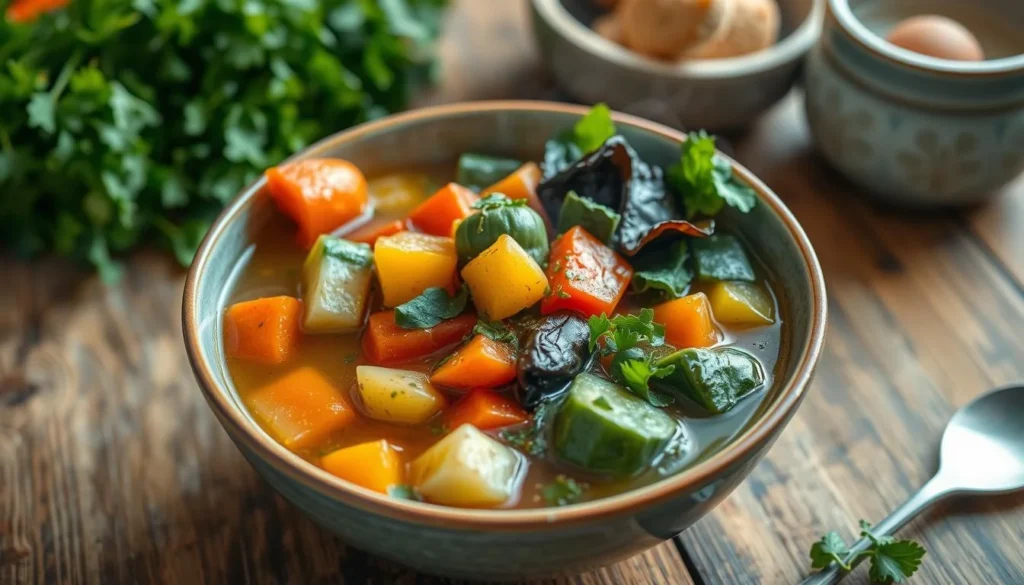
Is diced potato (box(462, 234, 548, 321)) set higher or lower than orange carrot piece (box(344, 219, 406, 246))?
higher

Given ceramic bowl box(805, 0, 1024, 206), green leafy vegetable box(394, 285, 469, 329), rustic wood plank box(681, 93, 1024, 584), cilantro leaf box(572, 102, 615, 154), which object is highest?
cilantro leaf box(572, 102, 615, 154)

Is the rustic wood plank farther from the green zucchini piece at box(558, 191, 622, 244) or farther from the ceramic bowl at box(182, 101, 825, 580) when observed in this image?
the green zucchini piece at box(558, 191, 622, 244)

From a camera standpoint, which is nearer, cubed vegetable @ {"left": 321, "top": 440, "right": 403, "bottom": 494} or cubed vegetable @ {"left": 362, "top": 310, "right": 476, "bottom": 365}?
cubed vegetable @ {"left": 321, "top": 440, "right": 403, "bottom": 494}

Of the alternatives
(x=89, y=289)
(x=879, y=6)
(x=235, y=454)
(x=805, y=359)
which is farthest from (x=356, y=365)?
(x=879, y=6)

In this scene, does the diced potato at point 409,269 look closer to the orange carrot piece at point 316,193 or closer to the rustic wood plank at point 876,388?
the orange carrot piece at point 316,193

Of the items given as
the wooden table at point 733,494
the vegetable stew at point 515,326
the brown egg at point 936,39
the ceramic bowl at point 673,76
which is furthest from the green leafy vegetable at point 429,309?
the brown egg at point 936,39

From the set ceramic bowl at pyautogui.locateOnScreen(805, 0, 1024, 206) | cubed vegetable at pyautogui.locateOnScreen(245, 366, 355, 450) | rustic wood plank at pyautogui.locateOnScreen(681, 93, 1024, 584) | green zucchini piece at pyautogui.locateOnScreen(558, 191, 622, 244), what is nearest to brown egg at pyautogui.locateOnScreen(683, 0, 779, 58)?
ceramic bowl at pyautogui.locateOnScreen(805, 0, 1024, 206)
